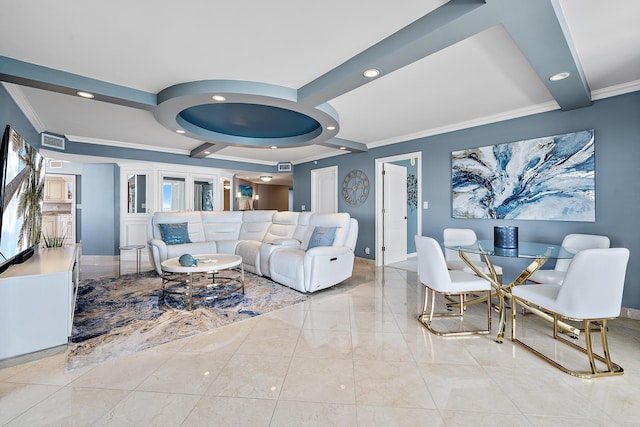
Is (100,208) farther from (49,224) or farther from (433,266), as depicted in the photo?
(433,266)

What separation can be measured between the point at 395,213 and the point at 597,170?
10.1ft

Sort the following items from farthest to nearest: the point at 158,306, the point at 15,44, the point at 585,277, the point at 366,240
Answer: the point at 366,240, the point at 158,306, the point at 15,44, the point at 585,277

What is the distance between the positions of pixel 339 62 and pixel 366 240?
3768mm

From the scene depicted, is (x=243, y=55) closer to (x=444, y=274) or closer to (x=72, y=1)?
(x=72, y=1)

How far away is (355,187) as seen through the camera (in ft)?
18.8

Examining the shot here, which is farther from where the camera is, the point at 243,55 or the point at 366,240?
the point at 366,240

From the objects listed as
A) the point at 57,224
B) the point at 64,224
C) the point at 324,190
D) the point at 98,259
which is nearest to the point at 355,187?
the point at 324,190

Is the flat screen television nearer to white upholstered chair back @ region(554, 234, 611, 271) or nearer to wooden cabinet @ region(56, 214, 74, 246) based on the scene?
white upholstered chair back @ region(554, 234, 611, 271)

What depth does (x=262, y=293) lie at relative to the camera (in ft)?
11.5

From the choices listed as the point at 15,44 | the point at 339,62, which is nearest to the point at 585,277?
the point at 339,62

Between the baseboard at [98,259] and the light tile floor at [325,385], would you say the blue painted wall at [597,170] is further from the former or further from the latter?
the baseboard at [98,259]

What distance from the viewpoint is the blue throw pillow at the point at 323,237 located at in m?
3.87

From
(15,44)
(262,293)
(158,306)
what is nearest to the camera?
(15,44)

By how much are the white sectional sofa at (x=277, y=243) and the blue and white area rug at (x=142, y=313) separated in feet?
0.99
